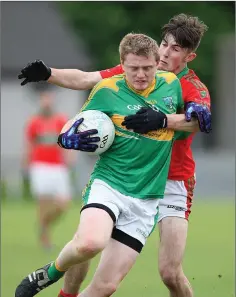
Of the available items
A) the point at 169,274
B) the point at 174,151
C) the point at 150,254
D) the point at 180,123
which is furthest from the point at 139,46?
the point at 150,254

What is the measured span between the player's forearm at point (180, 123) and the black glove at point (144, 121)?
0.37ft

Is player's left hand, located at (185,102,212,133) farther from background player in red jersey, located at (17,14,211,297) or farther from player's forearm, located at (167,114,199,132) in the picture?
background player in red jersey, located at (17,14,211,297)

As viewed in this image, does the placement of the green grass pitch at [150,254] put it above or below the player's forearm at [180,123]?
below

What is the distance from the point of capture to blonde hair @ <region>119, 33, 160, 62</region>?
7949 mm

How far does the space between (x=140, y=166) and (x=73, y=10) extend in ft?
119

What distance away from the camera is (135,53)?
26.1 ft

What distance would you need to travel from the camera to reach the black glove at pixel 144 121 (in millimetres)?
7973

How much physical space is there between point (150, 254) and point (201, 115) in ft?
22.9

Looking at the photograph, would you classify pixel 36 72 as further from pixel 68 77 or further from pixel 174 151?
pixel 174 151

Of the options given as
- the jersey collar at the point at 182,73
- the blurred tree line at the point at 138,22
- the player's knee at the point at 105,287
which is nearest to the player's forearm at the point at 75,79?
the jersey collar at the point at 182,73

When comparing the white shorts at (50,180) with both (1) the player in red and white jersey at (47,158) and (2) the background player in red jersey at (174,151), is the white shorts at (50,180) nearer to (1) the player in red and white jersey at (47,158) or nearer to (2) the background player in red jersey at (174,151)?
(1) the player in red and white jersey at (47,158)

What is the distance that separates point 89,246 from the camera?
301 inches

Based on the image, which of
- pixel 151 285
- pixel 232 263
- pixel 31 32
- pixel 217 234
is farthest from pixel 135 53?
pixel 31 32

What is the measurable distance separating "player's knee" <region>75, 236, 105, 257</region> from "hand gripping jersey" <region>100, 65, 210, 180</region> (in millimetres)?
1353
